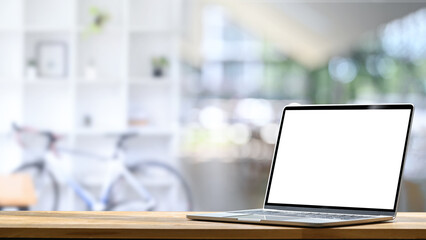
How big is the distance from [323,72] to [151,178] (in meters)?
1.28

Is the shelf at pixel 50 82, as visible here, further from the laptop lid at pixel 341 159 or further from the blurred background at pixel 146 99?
the laptop lid at pixel 341 159

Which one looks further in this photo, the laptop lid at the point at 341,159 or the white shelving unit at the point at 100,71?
the white shelving unit at the point at 100,71

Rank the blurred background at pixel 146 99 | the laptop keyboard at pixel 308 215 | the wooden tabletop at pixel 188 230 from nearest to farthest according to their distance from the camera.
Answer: the wooden tabletop at pixel 188 230, the laptop keyboard at pixel 308 215, the blurred background at pixel 146 99

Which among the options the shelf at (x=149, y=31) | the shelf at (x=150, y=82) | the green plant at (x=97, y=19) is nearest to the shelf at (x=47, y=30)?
the green plant at (x=97, y=19)

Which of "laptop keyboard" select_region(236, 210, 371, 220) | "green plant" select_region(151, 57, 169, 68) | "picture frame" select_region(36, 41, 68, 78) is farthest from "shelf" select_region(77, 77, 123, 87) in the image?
"laptop keyboard" select_region(236, 210, 371, 220)

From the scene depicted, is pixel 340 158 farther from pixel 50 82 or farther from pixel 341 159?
pixel 50 82

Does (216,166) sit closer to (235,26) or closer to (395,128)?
(235,26)

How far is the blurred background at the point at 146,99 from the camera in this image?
5.43 meters

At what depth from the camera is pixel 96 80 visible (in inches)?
215

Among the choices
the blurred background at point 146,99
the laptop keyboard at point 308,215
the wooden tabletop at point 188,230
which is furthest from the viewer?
the blurred background at point 146,99

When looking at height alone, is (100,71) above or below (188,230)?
above

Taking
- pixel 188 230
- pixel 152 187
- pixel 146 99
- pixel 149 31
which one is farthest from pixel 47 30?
pixel 188 230

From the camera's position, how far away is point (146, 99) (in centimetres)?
545

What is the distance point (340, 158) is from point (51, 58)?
402cm
